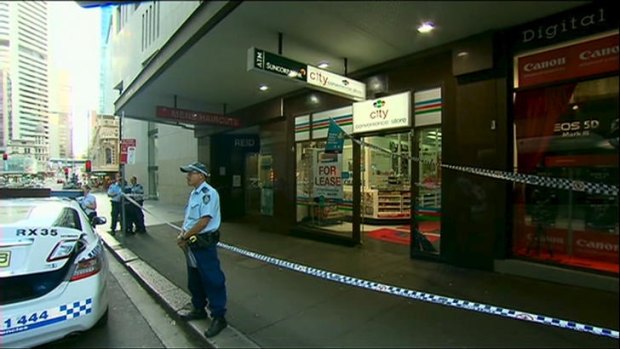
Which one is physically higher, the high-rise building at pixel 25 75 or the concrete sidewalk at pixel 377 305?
the high-rise building at pixel 25 75

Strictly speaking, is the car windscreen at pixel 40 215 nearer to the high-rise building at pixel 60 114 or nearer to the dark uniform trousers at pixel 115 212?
the high-rise building at pixel 60 114

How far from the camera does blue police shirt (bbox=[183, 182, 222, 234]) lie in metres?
3.55

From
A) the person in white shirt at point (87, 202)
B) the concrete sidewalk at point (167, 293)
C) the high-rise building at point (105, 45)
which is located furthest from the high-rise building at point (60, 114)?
the person in white shirt at point (87, 202)

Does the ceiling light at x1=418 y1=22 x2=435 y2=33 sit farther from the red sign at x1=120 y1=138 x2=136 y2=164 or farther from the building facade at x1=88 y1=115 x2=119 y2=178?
the red sign at x1=120 y1=138 x2=136 y2=164

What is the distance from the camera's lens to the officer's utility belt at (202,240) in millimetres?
3469

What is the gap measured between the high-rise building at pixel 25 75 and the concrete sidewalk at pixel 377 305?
235 centimetres

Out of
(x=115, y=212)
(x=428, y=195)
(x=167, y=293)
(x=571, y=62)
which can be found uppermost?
(x=571, y=62)

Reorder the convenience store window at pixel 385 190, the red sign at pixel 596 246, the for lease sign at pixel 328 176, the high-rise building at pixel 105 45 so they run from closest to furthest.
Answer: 1. the red sign at pixel 596 246
2. the high-rise building at pixel 105 45
3. the for lease sign at pixel 328 176
4. the convenience store window at pixel 385 190

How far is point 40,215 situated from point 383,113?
5.25 metres

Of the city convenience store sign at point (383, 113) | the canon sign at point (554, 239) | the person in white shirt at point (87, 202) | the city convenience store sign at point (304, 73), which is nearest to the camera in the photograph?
the canon sign at point (554, 239)

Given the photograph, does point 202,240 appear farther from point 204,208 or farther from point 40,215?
point 40,215

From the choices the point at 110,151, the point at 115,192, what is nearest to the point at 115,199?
the point at 115,192

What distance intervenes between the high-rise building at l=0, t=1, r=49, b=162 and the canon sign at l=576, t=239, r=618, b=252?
3.77 m

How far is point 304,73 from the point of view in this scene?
5066 millimetres
